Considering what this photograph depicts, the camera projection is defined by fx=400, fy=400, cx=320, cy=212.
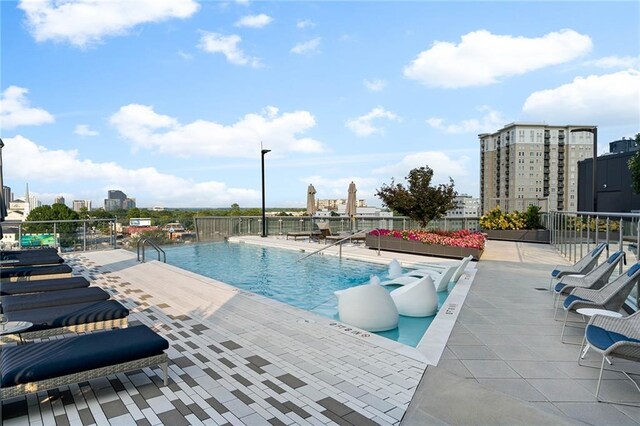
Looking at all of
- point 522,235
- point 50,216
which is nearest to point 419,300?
point 522,235

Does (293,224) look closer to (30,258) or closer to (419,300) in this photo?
(30,258)

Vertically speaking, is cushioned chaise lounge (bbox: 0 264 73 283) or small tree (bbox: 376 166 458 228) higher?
small tree (bbox: 376 166 458 228)

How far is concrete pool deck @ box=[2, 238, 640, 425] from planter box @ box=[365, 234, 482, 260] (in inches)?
216

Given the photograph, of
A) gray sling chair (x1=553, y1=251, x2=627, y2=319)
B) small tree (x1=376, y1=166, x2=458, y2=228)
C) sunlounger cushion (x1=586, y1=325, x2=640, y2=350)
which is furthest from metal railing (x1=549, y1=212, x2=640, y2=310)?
small tree (x1=376, y1=166, x2=458, y2=228)

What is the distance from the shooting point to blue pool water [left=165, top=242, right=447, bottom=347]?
6.96 metres

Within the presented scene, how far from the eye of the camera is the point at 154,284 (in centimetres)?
765

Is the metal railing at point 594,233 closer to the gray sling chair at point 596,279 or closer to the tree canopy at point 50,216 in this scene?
the gray sling chair at point 596,279

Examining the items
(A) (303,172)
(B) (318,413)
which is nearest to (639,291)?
(B) (318,413)

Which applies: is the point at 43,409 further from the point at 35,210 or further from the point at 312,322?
the point at 35,210

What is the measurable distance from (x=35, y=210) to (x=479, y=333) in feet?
50.1

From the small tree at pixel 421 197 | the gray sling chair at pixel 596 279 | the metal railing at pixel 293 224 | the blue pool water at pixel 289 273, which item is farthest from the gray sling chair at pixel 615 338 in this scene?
the metal railing at pixel 293 224

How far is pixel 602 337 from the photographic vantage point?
3.21 meters

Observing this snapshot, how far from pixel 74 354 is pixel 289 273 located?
7613 millimetres

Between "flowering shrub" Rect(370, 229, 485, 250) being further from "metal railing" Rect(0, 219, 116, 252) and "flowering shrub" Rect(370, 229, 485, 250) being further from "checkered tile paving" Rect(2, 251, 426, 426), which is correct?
"metal railing" Rect(0, 219, 116, 252)
